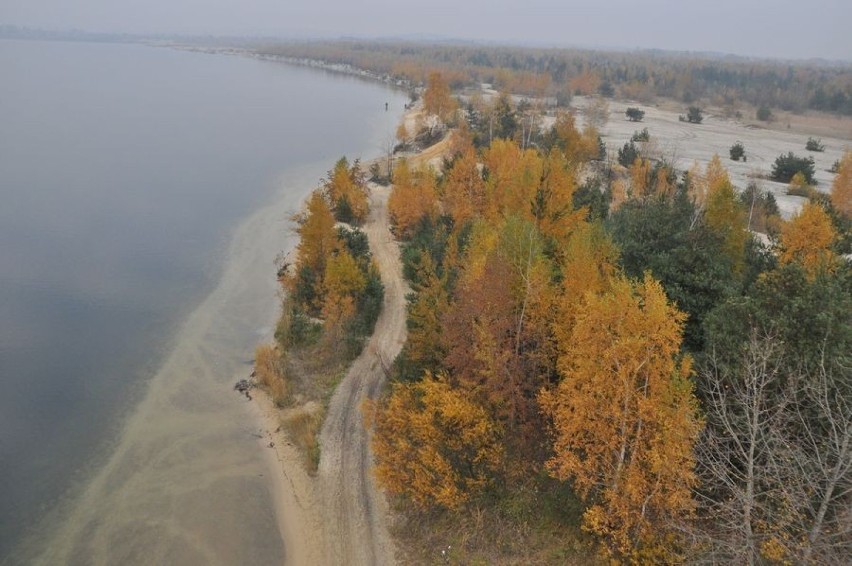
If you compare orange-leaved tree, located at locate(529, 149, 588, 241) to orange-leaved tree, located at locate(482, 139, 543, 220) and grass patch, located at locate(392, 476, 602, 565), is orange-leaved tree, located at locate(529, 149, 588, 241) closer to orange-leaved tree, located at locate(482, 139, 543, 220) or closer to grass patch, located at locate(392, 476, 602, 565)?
orange-leaved tree, located at locate(482, 139, 543, 220)

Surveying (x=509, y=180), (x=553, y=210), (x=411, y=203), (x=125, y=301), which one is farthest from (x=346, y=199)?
(x=553, y=210)

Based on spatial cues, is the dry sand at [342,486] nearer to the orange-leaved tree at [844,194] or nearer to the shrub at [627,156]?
the orange-leaved tree at [844,194]

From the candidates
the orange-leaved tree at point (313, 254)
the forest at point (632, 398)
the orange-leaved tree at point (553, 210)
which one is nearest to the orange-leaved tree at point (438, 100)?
the orange-leaved tree at point (313, 254)

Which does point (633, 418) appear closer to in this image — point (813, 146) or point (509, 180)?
point (509, 180)

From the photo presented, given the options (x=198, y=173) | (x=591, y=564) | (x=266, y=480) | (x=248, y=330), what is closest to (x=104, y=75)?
(x=198, y=173)

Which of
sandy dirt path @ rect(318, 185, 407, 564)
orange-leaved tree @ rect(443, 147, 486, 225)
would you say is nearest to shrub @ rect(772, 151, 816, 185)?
orange-leaved tree @ rect(443, 147, 486, 225)
